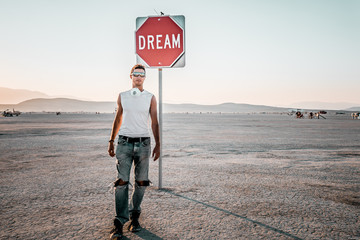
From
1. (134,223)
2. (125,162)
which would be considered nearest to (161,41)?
(125,162)

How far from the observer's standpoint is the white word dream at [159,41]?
4.61 meters

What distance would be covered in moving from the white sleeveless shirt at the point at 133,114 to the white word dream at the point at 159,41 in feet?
5.55

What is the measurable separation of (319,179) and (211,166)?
263 centimetres

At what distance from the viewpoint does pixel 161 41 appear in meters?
4.64

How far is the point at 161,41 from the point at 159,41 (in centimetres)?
4

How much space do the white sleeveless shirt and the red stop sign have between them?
4.99 feet

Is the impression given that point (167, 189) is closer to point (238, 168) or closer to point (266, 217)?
point (266, 217)

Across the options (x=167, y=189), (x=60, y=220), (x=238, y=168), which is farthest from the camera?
(x=238, y=168)

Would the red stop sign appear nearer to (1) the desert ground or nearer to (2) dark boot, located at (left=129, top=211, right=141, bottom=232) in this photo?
(1) the desert ground

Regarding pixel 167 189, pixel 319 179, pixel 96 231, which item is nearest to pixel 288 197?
pixel 319 179

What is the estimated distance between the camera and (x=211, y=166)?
23.2ft

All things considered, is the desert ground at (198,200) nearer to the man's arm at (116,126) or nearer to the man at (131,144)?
the man at (131,144)

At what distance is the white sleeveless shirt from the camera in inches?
128

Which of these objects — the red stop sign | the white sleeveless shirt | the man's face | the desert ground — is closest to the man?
the white sleeveless shirt
